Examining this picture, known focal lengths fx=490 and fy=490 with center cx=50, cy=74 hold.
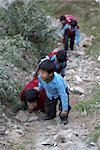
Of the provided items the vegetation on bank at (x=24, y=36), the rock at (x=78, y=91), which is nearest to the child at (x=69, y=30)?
the vegetation on bank at (x=24, y=36)

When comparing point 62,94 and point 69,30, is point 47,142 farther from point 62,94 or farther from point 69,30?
point 69,30

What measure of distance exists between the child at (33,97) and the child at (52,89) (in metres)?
0.14

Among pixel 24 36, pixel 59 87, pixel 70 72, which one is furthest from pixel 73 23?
pixel 59 87

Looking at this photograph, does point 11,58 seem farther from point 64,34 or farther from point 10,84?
point 64,34

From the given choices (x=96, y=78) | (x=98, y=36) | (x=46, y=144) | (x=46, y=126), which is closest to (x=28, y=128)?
(x=46, y=126)

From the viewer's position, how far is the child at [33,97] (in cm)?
681

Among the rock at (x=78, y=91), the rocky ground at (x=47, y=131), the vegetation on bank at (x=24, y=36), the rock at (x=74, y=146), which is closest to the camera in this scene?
the rock at (x=74, y=146)

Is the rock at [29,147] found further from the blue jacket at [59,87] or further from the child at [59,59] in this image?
the child at [59,59]

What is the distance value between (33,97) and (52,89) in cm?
43

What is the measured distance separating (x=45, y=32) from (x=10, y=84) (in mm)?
3258

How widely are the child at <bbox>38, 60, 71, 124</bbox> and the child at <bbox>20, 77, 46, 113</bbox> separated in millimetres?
135

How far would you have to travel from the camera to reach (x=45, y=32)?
10.0 m

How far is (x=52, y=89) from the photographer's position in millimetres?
6504

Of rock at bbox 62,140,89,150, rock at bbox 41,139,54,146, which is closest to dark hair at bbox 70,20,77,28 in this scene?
rock at bbox 41,139,54,146
